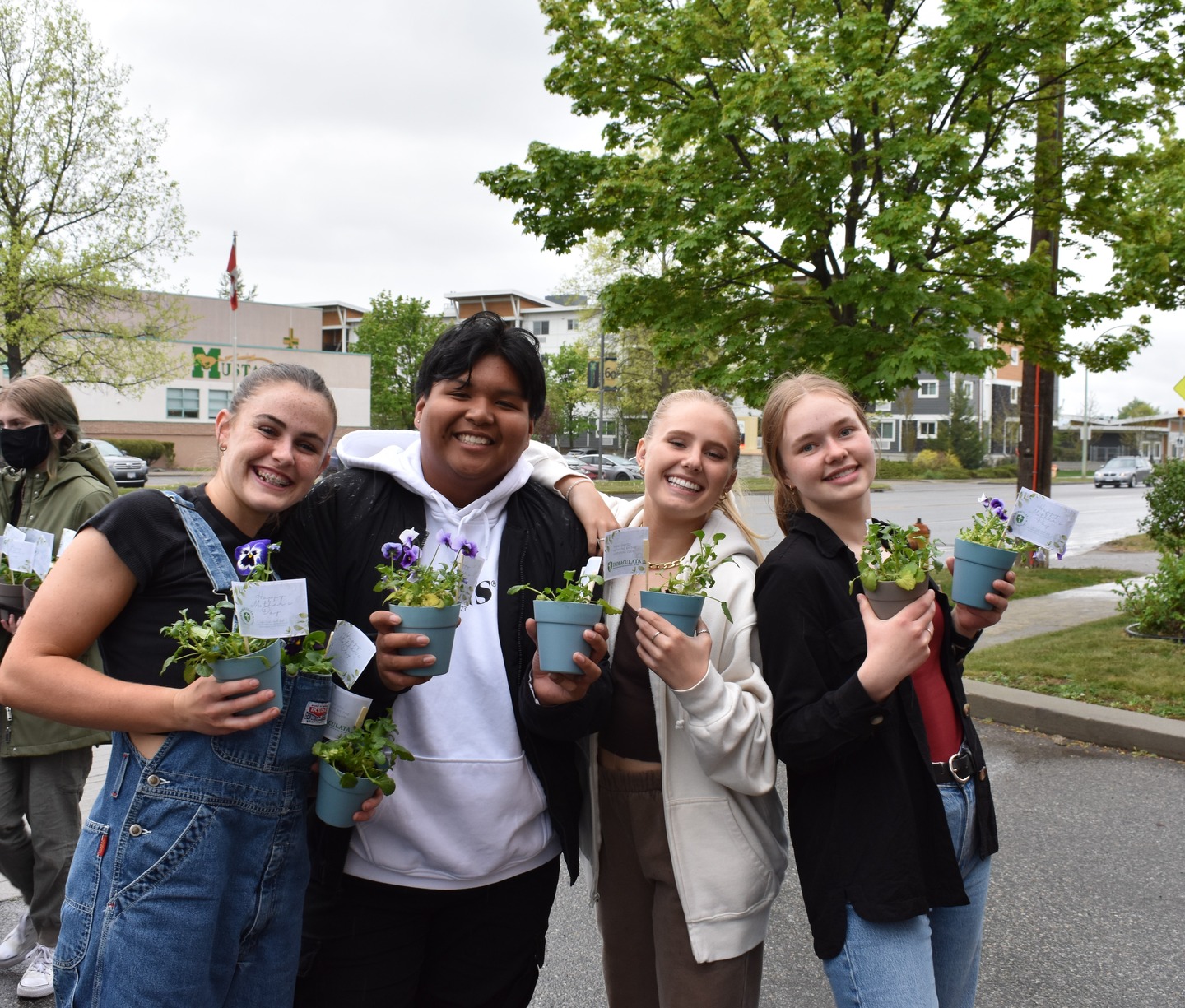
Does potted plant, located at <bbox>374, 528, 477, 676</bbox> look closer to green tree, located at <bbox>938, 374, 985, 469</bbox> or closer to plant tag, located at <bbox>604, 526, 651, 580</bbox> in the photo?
plant tag, located at <bbox>604, 526, 651, 580</bbox>

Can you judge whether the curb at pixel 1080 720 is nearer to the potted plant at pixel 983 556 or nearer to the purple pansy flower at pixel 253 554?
the potted plant at pixel 983 556

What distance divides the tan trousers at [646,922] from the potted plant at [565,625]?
1.53 ft

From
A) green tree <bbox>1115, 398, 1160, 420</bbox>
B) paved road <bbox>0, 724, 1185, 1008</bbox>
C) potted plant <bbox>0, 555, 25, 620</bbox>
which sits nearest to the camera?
potted plant <bbox>0, 555, 25, 620</bbox>

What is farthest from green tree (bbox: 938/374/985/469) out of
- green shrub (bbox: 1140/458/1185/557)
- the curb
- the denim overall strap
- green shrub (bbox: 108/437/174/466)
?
the denim overall strap

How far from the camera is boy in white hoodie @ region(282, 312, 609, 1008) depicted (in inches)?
78.2

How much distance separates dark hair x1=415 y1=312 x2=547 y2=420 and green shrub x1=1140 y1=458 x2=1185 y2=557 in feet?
32.6

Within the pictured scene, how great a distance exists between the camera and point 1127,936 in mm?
3535

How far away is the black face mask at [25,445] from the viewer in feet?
11.0

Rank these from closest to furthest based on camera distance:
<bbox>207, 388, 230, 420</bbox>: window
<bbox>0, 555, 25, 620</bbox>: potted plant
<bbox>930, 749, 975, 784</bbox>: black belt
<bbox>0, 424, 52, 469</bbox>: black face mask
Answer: <bbox>930, 749, 975, 784</bbox>: black belt < <bbox>0, 555, 25, 620</bbox>: potted plant < <bbox>0, 424, 52, 469</bbox>: black face mask < <bbox>207, 388, 230, 420</bbox>: window

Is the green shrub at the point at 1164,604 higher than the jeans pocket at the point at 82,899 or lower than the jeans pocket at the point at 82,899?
lower

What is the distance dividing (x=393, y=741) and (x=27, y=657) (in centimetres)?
71

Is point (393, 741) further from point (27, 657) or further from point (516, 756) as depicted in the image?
point (27, 657)

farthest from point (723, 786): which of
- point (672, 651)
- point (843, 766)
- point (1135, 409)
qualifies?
point (1135, 409)

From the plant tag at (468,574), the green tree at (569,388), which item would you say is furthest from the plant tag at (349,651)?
the green tree at (569,388)
